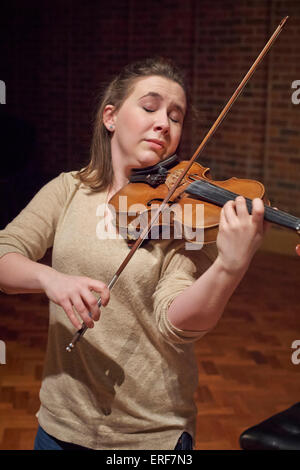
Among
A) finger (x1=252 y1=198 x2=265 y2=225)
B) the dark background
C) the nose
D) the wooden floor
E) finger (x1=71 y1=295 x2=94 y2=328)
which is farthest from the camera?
the dark background

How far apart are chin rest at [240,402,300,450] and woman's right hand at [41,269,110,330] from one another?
407 millimetres

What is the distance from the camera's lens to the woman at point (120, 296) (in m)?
1.30

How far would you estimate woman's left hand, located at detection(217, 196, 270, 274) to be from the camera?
40.1 inches

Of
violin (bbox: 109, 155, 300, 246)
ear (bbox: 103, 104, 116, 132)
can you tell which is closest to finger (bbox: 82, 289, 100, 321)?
violin (bbox: 109, 155, 300, 246)

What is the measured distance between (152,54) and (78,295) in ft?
19.6

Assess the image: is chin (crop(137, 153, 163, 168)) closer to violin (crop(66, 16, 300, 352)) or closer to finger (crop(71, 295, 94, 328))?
violin (crop(66, 16, 300, 352))

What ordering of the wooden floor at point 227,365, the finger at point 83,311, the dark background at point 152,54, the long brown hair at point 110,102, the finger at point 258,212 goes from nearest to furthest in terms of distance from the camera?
1. the finger at point 258,212
2. the finger at point 83,311
3. the long brown hair at point 110,102
4. the wooden floor at point 227,365
5. the dark background at point 152,54

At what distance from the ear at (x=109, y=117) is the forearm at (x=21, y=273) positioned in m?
0.37

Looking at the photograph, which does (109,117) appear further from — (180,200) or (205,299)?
(205,299)

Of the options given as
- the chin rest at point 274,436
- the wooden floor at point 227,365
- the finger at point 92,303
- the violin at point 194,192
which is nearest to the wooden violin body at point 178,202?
the violin at point 194,192

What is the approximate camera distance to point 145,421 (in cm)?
133

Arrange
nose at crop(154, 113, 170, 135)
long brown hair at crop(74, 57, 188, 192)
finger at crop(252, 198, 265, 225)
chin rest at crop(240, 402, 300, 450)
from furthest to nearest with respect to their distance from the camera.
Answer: long brown hair at crop(74, 57, 188, 192)
nose at crop(154, 113, 170, 135)
chin rest at crop(240, 402, 300, 450)
finger at crop(252, 198, 265, 225)

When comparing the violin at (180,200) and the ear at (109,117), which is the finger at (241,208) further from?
the ear at (109,117)

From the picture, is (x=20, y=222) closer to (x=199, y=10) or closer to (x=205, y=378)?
(x=205, y=378)
